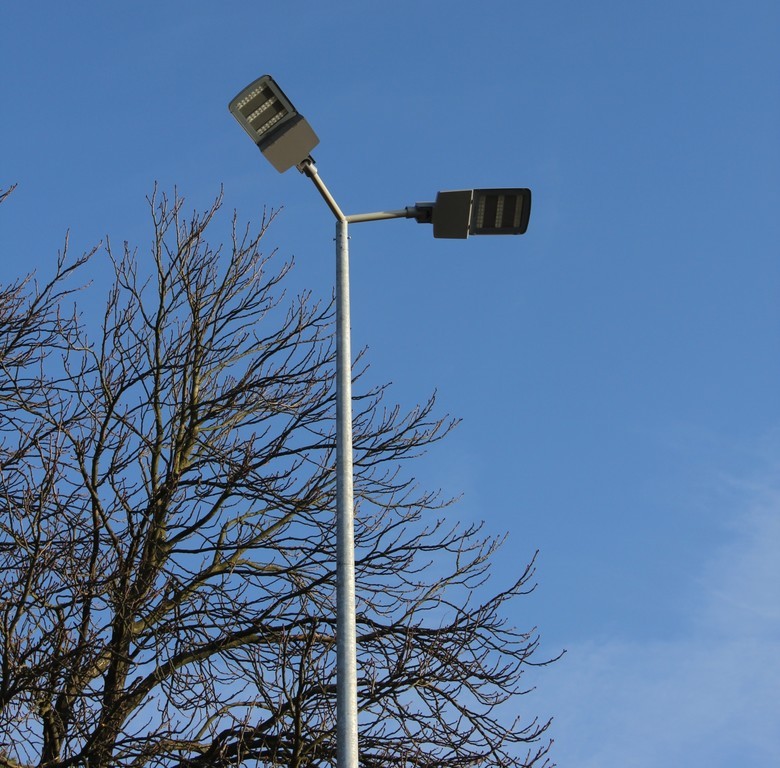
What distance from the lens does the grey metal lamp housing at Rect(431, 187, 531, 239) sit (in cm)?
648

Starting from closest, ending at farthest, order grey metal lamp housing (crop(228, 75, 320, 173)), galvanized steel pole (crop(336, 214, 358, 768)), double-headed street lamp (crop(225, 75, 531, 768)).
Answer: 1. galvanized steel pole (crop(336, 214, 358, 768))
2. double-headed street lamp (crop(225, 75, 531, 768))
3. grey metal lamp housing (crop(228, 75, 320, 173))

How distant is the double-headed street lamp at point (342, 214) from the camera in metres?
5.71

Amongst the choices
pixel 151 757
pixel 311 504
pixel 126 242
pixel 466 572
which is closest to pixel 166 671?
pixel 151 757

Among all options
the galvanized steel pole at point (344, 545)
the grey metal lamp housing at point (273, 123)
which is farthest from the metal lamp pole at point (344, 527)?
the grey metal lamp housing at point (273, 123)

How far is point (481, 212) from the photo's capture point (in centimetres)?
655

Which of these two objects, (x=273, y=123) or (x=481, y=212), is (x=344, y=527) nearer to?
(x=481, y=212)

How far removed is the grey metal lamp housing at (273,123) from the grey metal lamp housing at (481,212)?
34.1 inches

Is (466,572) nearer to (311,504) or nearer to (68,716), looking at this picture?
(311,504)

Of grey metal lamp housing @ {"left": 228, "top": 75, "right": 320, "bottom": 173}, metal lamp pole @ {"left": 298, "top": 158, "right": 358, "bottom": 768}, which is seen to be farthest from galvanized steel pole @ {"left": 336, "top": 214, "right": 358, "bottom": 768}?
grey metal lamp housing @ {"left": 228, "top": 75, "right": 320, "bottom": 173}

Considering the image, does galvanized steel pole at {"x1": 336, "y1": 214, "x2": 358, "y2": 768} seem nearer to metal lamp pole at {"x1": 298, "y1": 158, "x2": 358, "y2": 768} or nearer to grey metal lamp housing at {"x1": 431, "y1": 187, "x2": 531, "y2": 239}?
metal lamp pole at {"x1": 298, "y1": 158, "x2": 358, "y2": 768}

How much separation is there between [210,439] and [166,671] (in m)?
2.31

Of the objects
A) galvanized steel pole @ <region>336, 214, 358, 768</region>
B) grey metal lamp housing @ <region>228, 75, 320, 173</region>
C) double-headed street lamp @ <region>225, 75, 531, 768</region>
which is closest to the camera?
galvanized steel pole @ <region>336, 214, 358, 768</region>

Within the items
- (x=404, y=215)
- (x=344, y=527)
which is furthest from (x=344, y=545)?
(x=404, y=215)

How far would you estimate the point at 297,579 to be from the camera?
9227 millimetres
